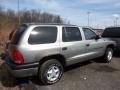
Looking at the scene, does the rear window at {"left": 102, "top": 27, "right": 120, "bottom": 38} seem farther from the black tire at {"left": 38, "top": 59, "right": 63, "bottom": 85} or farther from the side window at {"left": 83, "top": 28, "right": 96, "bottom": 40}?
the black tire at {"left": 38, "top": 59, "right": 63, "bottom": 85}

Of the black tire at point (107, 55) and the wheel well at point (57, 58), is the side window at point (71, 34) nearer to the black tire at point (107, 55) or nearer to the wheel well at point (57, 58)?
the wheel well at point (57, 58)

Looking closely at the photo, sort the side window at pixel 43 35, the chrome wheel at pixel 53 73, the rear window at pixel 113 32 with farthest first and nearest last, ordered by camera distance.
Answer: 1. the rear window at pixel 113 32
2. the chrome wheel at pixel 53 73
3. the side window at pixel 43 35

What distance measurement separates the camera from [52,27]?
581 cm

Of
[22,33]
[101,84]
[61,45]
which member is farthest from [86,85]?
[22,33]

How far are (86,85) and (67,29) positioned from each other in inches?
79.2

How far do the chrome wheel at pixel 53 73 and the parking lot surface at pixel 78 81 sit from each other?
8.5 inches

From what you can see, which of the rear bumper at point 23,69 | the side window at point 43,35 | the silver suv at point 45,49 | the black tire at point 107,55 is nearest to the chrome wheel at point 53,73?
the silver suv at point 45,49

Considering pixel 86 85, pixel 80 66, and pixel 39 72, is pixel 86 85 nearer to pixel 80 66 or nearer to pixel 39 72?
pixel 39 72

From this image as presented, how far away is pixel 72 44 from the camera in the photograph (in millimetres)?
6230

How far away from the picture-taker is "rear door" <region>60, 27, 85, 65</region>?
5.99 meters

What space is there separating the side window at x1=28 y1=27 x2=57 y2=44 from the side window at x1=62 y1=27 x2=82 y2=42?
0.41 metres

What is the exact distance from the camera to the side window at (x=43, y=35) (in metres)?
5.23

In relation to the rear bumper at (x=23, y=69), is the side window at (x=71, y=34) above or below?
above

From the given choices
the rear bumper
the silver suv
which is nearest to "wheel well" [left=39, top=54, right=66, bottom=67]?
the silver suv
